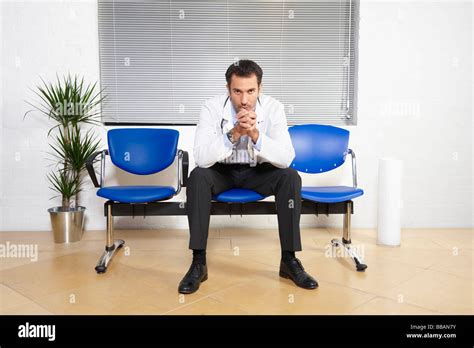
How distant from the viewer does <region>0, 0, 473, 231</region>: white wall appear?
3.80 m

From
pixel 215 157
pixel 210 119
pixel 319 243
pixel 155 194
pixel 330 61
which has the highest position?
pixel 330 61

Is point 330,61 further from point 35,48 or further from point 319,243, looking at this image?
point 35,48

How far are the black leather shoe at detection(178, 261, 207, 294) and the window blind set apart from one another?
1.68m

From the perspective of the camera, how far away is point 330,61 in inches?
154

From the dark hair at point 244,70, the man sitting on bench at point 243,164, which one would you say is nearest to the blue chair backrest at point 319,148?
the man sitting on bench at point 243,164

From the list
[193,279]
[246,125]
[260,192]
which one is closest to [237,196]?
[260,192]

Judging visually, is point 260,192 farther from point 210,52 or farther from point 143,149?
point 210,52

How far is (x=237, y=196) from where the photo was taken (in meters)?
2.66

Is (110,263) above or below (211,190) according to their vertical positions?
below

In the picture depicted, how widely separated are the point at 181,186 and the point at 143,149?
1.60 feet

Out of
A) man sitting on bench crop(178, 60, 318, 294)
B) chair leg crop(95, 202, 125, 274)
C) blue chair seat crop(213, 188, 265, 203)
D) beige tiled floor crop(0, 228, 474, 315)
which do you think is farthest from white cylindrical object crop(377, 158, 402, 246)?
chair leg crop(95, 202, 125, 274)

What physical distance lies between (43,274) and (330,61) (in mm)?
2800

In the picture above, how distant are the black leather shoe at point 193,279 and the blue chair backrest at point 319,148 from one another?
1.08 meters

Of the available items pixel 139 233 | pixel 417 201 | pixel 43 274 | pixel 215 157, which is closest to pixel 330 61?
pixel 417 201
